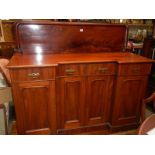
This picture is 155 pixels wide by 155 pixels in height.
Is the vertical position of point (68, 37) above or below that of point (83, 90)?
above

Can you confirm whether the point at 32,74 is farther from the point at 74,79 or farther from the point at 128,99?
the point at 128,99

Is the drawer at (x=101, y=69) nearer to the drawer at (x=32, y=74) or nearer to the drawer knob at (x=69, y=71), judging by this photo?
the drawer knob at (x=69, y=71)

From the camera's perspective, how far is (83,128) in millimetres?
1673

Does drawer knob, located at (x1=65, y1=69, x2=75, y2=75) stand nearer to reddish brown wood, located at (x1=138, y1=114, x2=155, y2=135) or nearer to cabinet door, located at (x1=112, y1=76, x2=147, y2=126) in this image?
cabinet door, located at (x1=112, y1=76, x2=147, y2=126)

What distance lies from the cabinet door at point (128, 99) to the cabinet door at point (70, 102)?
364 mm

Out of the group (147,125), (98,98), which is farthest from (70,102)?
(147,125)

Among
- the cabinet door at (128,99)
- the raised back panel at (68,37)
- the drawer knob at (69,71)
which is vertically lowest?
the cabinet door at (128,99)

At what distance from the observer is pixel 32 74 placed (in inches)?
49.5

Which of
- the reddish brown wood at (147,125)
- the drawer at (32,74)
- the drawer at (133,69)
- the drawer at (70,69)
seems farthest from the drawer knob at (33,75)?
the reddish brown wood at (147,125)

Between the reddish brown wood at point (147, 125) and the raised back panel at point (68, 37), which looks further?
the raised back panel at point (68, 37)

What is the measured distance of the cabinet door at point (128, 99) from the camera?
5.13 ft

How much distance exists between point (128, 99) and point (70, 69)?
72cm

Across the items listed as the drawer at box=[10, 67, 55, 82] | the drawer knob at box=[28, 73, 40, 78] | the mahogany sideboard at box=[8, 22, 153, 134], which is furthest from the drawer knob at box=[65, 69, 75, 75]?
the drawer knob at box=[28, 73, 40, 78]
